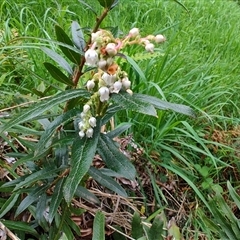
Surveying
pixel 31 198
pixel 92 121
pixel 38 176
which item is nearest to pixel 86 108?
pixel 92 121

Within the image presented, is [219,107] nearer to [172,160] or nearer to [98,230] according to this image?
[172,160]

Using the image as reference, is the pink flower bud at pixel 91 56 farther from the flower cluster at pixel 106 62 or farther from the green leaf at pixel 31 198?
the green leaf at pixel 31 198

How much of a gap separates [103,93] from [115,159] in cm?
18

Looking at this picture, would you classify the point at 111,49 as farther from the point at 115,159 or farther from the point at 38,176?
the point at 38,176

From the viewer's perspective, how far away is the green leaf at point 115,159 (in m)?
0.95

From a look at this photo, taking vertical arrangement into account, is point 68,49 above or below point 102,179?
above

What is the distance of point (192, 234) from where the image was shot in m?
1.60

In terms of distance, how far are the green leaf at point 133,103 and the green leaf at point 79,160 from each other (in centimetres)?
11

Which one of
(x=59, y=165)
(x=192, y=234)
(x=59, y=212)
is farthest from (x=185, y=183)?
(x=59, y=165)

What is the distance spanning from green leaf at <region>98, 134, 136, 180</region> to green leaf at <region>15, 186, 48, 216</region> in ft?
0.83

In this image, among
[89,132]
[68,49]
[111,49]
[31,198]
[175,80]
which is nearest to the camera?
[111,49]

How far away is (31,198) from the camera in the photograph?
1.15m

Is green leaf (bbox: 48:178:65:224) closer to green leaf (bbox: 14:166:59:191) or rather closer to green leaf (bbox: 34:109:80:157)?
green leaf (bbox: 14:166:59:191)

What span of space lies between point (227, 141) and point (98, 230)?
108cm
